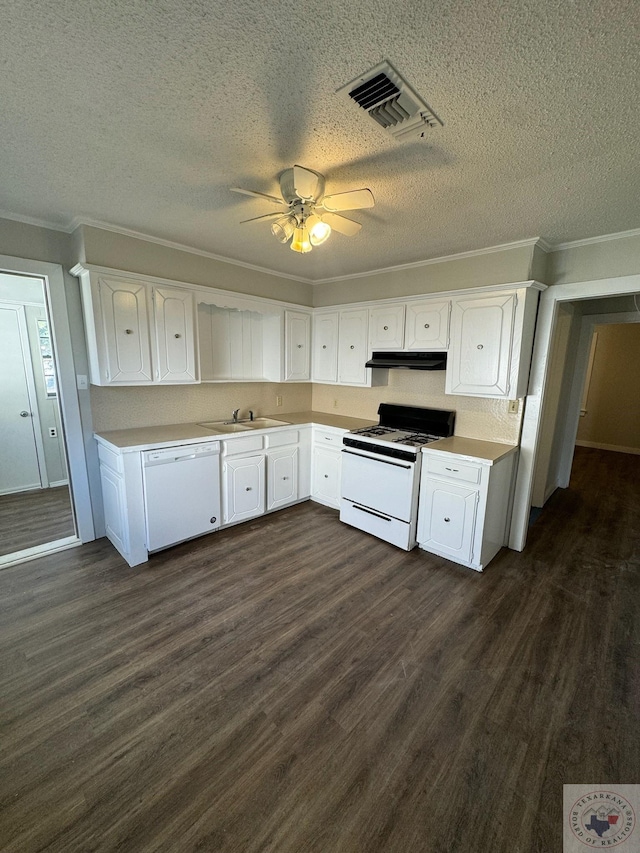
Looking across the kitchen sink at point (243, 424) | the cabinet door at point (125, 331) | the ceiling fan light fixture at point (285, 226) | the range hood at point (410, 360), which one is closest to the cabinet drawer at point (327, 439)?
the kitchen sink at point (243, 424)

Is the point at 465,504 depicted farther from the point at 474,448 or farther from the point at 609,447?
the point at 609,447

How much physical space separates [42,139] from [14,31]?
67 centimetres

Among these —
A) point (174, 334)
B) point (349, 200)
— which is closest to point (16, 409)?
point (174, 334)

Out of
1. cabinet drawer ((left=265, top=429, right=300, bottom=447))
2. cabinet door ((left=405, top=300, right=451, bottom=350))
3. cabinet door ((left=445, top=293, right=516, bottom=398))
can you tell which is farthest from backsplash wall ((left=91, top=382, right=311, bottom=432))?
cabinet door ((left=445, top=293, right=516, bottom=398))

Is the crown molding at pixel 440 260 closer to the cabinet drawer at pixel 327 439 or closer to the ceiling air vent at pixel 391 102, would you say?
the ceiling air vent at pixel 391 102

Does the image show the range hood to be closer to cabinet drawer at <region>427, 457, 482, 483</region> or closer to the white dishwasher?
cabinet drawer at <region>427, 457, 482, 483</region>

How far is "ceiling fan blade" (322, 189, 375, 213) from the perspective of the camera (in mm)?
1660

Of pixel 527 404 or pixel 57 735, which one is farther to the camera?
pixel 527 404

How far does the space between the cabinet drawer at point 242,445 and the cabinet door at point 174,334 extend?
696 millimetres

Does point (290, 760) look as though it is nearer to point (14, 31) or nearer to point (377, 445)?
point (377, 445)

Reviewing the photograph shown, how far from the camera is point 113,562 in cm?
275

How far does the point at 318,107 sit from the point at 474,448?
2.48m

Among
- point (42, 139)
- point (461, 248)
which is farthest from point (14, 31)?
point (461, 248)

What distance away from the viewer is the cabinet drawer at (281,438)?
349 centimetres
